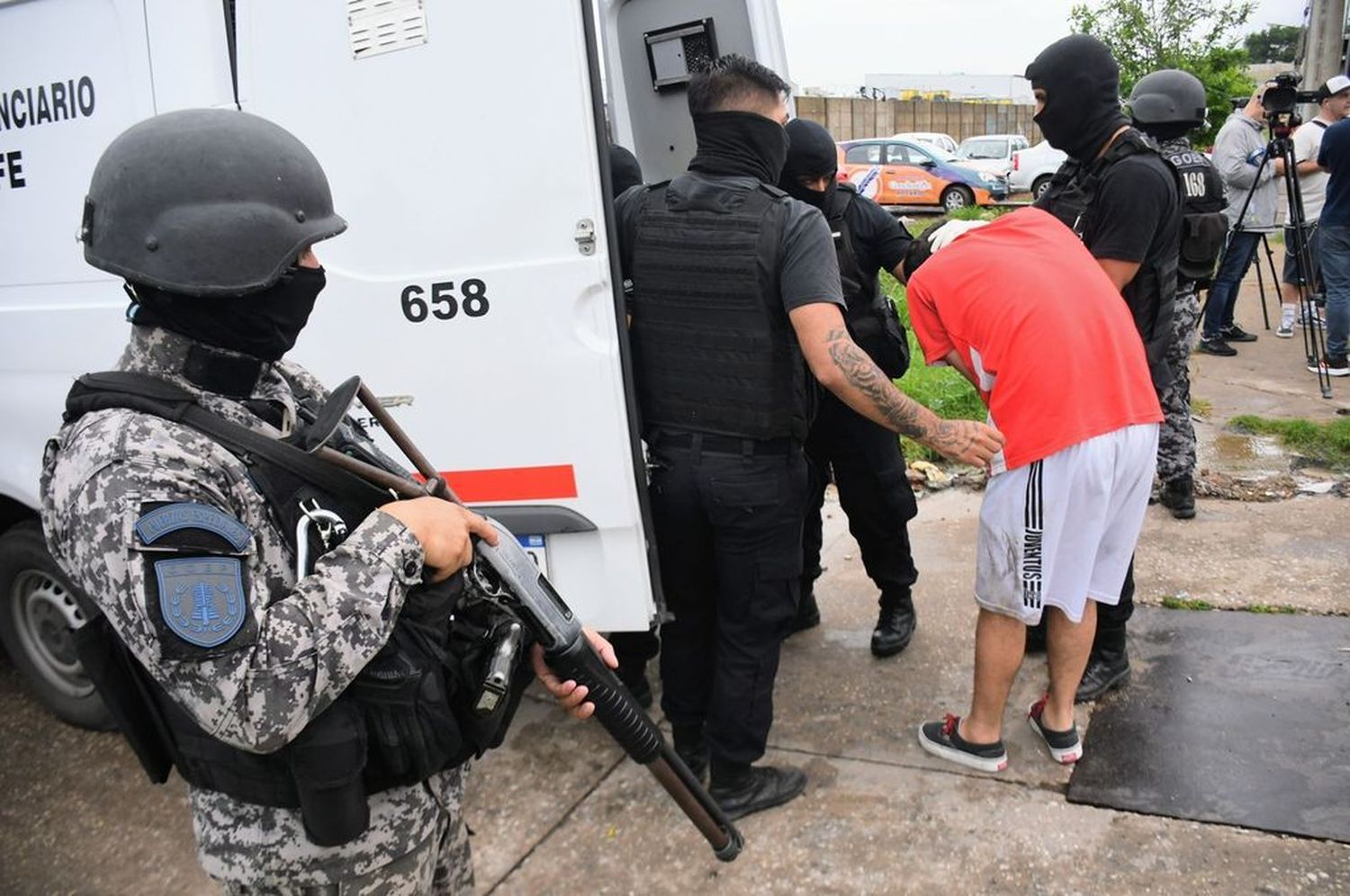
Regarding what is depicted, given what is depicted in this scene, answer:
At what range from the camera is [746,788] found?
2.71 m

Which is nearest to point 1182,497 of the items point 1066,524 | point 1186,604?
point 1186,604

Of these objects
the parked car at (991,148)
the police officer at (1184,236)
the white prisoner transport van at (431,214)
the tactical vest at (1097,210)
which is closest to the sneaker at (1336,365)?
the police officer at (1184,236)

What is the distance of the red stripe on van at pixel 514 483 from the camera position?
8.58 ft

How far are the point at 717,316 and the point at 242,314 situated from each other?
4.29 feet

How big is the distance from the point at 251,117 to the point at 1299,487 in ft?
15.5

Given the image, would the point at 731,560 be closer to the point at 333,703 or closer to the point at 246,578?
the point at 333,703

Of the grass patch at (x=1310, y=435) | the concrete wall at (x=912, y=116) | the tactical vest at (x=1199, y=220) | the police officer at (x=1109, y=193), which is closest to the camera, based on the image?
the police officer at (x=1109, y=193)

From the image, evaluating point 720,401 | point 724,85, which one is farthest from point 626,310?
point 724,85

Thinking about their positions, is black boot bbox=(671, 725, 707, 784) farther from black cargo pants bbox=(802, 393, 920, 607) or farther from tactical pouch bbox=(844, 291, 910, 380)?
tactical pouch bbox=(844, 291, 910, 380)

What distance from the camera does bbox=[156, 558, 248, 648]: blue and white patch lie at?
118 centimetres

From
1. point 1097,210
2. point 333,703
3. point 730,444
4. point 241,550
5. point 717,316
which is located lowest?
point 333,703

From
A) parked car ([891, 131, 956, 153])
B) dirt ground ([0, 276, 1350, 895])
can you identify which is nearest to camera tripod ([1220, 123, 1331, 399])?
dirt ground ([0, 276, 1350, 895])

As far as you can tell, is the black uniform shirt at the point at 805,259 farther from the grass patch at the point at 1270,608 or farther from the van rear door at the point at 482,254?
the grass patch at the point at 1270,608

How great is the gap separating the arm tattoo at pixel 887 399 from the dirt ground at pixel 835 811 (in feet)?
3.10
